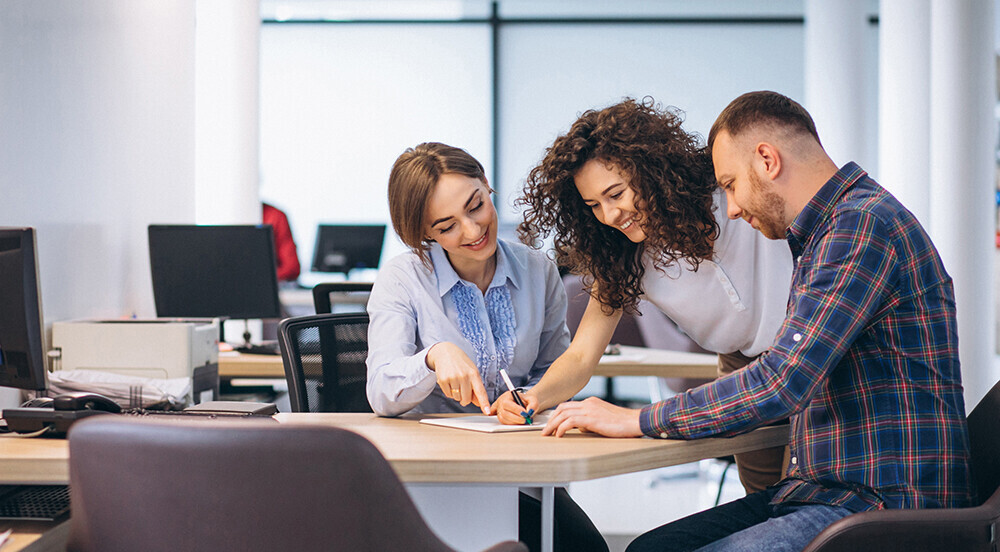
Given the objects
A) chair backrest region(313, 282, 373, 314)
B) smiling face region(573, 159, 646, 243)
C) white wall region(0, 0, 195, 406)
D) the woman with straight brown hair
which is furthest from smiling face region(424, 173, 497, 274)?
white wall region(0, 0, 195, 406)

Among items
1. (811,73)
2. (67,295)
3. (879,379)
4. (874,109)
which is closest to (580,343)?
(879,379)

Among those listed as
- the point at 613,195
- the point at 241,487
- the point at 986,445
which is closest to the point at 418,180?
the point at 613,195

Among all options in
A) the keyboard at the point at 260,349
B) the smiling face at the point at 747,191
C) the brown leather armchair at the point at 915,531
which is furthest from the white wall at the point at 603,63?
the brown leather armchair at the point at 915,531

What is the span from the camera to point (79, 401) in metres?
1.68

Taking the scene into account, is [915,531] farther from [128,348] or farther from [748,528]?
[128,348]

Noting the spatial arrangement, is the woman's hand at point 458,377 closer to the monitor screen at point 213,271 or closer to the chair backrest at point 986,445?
the chair backrest at point 986,445

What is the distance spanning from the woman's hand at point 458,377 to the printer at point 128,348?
46.5 inches

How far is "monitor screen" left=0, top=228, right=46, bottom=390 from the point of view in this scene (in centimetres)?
163

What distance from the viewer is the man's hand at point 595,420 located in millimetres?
1548

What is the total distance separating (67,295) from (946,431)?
2456mm

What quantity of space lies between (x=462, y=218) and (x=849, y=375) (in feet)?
2.89

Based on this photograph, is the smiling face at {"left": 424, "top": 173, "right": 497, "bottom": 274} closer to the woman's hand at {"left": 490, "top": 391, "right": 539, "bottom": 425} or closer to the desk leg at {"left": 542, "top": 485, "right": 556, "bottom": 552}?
the woman's hand at {"left": 490, "top": 391, "right": 539, "bottom": 425}

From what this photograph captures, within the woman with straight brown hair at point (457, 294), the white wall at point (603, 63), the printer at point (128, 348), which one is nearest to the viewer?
the woman with straight brown hair at point (457, 294)

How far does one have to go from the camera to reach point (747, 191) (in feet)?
5.14
